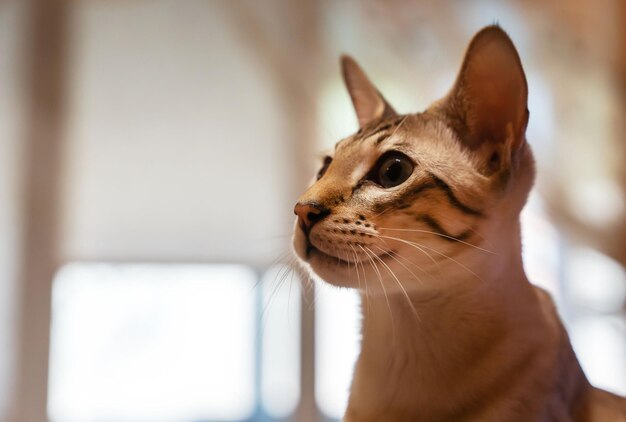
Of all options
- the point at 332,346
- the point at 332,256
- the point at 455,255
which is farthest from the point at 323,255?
the point at 332,346

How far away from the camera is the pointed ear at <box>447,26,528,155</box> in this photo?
0.48 m

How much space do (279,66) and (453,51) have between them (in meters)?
0.34

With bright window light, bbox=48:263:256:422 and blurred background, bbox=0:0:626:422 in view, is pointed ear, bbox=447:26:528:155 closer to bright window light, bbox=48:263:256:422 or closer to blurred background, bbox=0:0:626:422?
Answer: blurred background, bbox=0:0:626:422

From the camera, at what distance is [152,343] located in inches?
40.4

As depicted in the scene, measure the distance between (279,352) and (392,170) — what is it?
573 mm

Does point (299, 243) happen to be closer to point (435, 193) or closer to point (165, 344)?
point (435, 193)

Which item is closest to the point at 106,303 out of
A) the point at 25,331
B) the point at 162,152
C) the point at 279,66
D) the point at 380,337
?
the point at 25,331

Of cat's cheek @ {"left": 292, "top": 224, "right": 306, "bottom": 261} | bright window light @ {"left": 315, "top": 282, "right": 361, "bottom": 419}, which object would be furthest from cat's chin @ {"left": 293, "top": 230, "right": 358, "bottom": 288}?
bright window light @ {"left": 315, "top": 282, "right": 361, "bottom": 419}

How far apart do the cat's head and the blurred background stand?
179mm

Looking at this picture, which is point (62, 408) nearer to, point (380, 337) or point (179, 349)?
point (179, 349)

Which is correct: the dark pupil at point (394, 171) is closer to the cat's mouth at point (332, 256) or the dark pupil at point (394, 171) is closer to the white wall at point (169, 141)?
the cat's mouth at point (332, 256)

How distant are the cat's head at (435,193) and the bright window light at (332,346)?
16cm

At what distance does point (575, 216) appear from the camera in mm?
720

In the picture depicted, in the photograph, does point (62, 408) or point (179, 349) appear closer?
point (62, 408)
